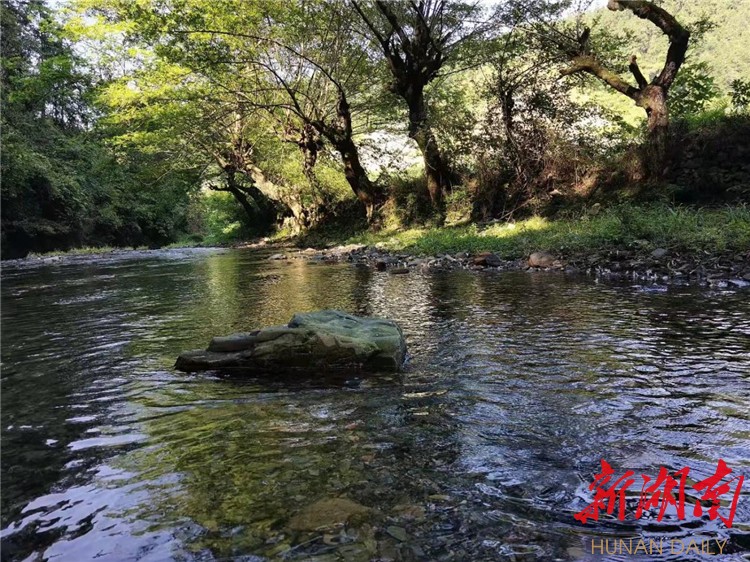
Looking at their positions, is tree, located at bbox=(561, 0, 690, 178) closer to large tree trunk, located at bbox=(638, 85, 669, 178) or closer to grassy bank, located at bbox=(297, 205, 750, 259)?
large tree trunk, located at bbox=(638, 85, 669, 178)

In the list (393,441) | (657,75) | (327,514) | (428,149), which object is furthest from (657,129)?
(327,514)

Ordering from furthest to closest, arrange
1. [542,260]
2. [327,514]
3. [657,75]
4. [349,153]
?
[349,153]
[657,75]
[542,260]
[327,514]

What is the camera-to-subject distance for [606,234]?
1231 centimetres

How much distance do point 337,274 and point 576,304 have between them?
6751 millimetres

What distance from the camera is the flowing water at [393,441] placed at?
2.33 m

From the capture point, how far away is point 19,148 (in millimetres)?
22750

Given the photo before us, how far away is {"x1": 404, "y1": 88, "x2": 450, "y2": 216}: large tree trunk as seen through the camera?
20812 mm

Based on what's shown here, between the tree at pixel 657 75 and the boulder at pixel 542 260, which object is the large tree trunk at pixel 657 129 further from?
the boulder at pixel 542 260

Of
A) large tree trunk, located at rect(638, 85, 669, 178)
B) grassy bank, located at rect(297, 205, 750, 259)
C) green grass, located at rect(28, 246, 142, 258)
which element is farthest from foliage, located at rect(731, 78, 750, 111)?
green grass, located at rect(28, 246, 142, 258)

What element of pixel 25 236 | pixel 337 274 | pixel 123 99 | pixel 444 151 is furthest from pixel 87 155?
pixel 337 274

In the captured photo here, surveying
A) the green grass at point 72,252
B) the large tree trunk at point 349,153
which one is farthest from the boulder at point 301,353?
the green grass at point 72,252

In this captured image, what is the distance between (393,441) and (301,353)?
1929 millimetres

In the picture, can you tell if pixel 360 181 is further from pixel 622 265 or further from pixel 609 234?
pixel 622 265

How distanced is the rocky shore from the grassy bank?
359mm
